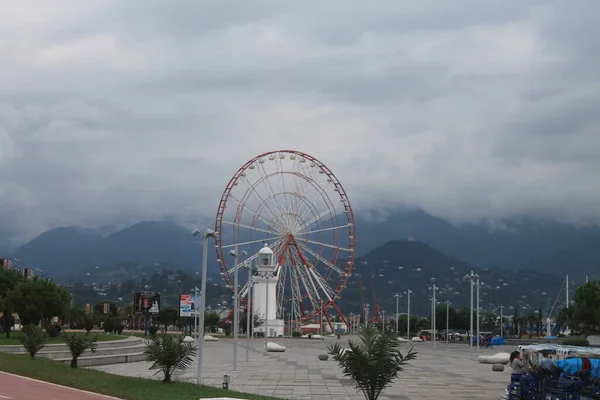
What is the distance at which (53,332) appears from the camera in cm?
5088

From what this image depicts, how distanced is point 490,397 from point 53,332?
3207 cm

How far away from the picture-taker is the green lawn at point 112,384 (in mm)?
22297

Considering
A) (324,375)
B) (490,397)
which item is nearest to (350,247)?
(324,375)

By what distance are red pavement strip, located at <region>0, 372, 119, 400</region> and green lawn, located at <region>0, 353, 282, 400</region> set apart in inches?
17.4

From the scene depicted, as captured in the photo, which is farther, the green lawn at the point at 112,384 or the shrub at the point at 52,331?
the shrub at the point at 52,331

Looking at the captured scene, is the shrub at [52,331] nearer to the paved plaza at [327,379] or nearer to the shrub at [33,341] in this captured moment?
the paved plaza at [327,379]

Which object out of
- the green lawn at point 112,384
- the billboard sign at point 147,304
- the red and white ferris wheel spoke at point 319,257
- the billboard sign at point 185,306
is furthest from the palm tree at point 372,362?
the billboard sign at point 147,304

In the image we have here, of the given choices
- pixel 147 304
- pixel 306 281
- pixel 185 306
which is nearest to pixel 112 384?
pixel 185 306

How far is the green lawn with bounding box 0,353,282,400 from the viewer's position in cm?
2230

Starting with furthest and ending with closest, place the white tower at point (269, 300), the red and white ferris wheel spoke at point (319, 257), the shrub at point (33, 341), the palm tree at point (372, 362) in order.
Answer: the white tower at point (269, 300)
the red and white ferris wheel spoke at point (319, 257)
the shrub at point (33, 341)
the palm tree at point (372, 362)

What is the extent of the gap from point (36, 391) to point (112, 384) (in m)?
2.95

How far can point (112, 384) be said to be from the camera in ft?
80.5

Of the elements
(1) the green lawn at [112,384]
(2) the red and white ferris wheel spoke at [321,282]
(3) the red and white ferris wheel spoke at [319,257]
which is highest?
(3) the red and white ferris wheel spoke at [319,257]

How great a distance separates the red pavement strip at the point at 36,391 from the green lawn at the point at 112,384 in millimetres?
443
